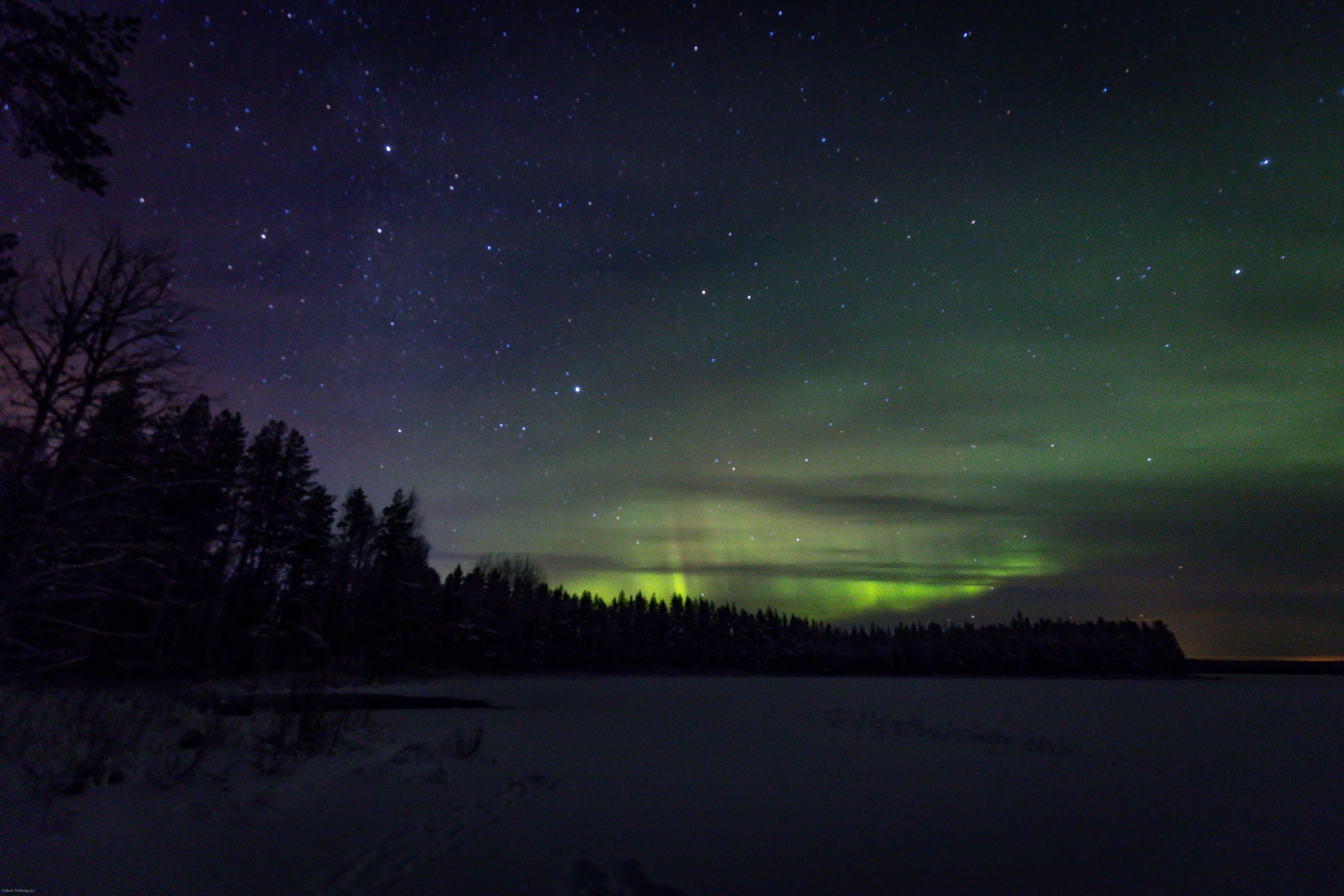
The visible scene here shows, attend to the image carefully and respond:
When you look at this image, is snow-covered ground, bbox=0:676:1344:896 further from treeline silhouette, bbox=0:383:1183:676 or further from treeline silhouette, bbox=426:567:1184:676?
treeline silhouette, bbox=426:567:1184:676

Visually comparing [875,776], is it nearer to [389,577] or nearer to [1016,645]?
[389,577]

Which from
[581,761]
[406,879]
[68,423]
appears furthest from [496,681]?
[406,879]

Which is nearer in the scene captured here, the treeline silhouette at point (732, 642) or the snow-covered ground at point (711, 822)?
the snow-covered ground at point (711, 822)

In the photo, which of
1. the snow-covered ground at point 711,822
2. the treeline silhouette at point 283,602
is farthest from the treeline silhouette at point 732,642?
the snow-covered ground at point 711,822

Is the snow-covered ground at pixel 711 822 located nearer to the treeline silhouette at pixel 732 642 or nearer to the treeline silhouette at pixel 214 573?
the treeline silhouette at pixel 214 573

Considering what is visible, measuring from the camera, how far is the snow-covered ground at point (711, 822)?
545cm

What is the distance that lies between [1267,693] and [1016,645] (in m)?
58.5

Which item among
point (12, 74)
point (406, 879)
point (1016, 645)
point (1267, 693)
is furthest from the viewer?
point (1016, 645)

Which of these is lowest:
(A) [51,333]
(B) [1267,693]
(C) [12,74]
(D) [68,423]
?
(B) [1267,693]

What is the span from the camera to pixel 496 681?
169ft

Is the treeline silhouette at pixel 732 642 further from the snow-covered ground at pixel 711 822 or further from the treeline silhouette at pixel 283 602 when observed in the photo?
the snow-covered ground at pixel 711 822

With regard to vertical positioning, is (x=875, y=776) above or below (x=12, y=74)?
below

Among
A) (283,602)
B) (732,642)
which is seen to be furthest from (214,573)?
(732,642)

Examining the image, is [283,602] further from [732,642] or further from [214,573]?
[732,642]
